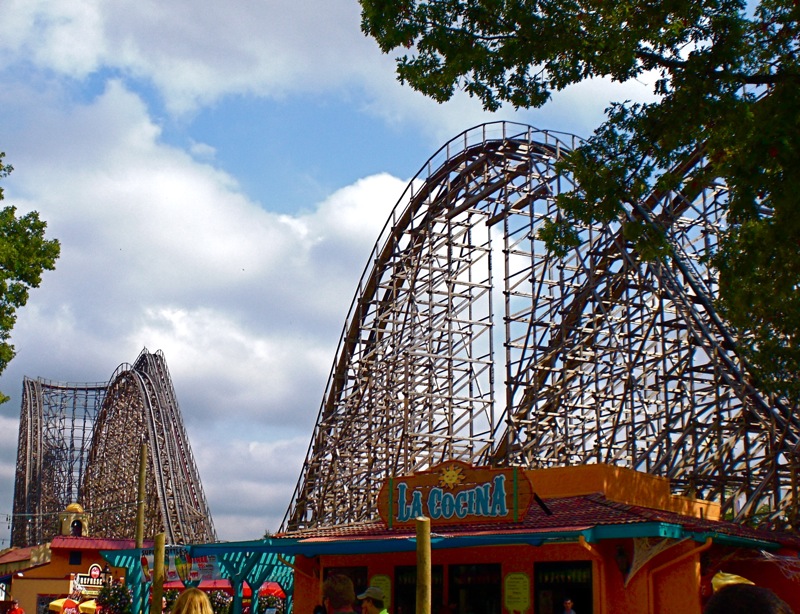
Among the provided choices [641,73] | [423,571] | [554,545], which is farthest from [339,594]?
[554,545]

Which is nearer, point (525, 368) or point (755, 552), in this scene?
point (755, 552)

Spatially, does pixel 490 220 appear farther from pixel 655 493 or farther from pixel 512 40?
pixel 512 40

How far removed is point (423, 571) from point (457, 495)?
14.5 ft

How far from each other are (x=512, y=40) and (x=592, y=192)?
150cm

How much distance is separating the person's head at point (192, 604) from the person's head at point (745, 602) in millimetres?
2019

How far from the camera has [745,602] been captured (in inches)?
72.5

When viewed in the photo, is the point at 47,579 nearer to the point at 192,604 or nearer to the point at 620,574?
the point at 620,574

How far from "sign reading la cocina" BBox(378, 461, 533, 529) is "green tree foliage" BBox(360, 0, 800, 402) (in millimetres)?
3315

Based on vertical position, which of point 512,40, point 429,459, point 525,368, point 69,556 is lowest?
point 69,556

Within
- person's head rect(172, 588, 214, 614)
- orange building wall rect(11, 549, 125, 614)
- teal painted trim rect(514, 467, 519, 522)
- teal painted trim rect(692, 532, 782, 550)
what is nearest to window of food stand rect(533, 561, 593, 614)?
teal painted trim rect(514, 467, 519, 522)

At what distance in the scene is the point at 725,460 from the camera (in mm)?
15258

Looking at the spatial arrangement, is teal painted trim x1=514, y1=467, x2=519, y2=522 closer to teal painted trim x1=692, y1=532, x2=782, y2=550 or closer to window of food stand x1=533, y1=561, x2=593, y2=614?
window of food stand x1=533, y1=561, x2=593, y2=614

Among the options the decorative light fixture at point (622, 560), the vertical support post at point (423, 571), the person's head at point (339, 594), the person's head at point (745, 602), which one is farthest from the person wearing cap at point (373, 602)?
the decorative light fixture at point (622, 560)

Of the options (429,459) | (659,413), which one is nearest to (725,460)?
(659,413)
